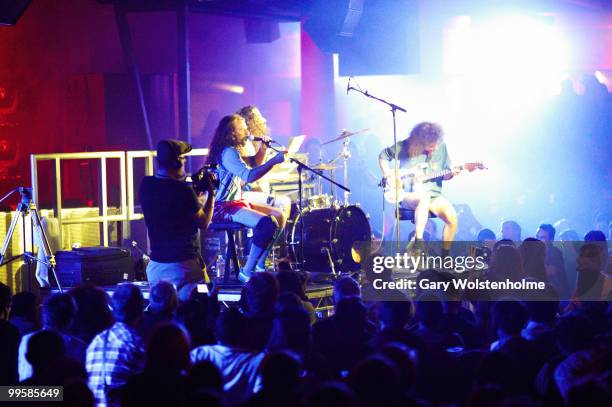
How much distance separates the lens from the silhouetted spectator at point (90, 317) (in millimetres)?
5230

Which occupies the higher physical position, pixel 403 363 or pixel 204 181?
pixel 204 181

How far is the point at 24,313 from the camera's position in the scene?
224 inches

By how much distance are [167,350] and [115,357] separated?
2.06 feet

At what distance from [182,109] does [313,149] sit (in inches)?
82.6

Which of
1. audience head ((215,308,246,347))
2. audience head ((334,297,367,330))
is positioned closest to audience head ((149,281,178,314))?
audience head ((215,308,246,347))

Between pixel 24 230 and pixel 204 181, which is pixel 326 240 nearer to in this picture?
pixel 204 181

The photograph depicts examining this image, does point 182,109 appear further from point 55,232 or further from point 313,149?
point 55,232

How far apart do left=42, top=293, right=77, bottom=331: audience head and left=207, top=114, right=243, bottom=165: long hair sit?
9.66 ft

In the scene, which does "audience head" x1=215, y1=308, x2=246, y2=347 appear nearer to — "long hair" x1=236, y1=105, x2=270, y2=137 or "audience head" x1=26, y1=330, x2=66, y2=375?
"audience head" x1=26, y1=330, x2=66, y2=375

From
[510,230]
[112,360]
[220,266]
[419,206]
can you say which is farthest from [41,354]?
[510,230]

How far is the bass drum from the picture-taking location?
8.89 meters

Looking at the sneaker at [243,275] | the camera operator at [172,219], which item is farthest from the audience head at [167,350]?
the sneaker at [243,275]

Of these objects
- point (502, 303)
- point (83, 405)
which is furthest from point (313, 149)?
point (83, 405)

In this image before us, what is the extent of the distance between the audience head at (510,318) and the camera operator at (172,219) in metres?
2.53
